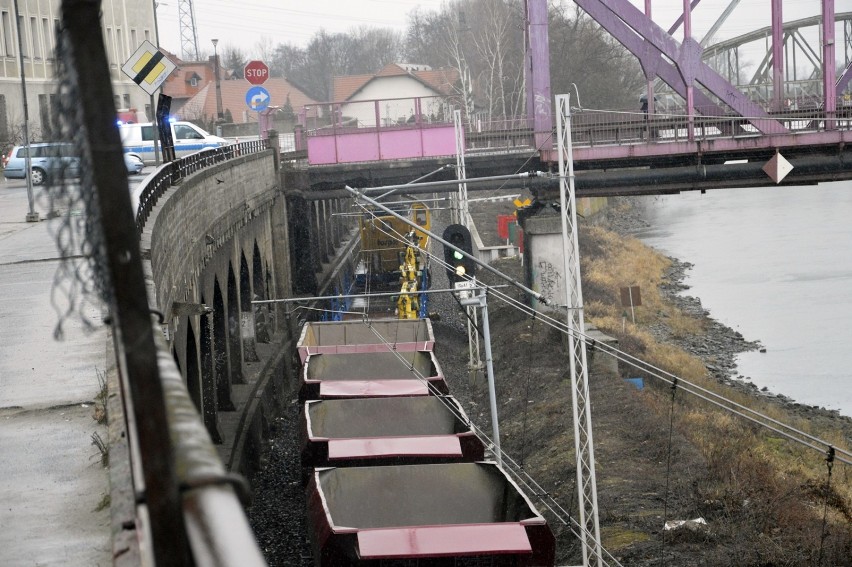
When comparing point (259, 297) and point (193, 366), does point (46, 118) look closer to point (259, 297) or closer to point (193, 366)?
point (193, 366)

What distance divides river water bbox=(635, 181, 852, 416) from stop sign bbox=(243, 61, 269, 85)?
1857 centimetres

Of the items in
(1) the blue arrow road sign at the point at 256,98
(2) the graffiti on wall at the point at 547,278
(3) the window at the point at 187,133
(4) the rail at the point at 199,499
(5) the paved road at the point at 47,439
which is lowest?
(2) the graffiti on wall at the point at 547,278

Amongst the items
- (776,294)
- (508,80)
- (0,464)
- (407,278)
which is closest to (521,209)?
(407,278)

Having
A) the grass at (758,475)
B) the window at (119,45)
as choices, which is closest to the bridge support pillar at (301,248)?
the grass at (758,475)

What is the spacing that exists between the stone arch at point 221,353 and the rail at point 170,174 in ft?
9.34

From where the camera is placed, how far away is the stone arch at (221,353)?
25484 mm

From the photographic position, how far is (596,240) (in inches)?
2474

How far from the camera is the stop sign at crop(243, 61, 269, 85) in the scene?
39.8 meters

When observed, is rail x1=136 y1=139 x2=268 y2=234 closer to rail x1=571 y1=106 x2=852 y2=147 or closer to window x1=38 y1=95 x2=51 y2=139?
window x1=38 y1=95 x2=51 y2=139

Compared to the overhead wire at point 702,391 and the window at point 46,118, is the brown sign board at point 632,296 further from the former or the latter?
the window at point 46,118

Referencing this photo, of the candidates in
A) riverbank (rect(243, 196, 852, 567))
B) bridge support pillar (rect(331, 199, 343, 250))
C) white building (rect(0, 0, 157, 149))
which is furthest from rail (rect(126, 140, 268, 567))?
bridge support pillar (rect(331, 199, 343, 250))

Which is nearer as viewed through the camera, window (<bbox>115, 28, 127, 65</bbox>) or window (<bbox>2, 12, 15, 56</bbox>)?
window (<bbox>2, 12, 15, 56</bbox>)

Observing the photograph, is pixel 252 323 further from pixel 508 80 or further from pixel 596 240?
pixel 508 80

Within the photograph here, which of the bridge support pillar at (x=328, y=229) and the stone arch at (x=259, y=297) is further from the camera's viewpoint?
the bridge support pillar at (x=328, y=229)
